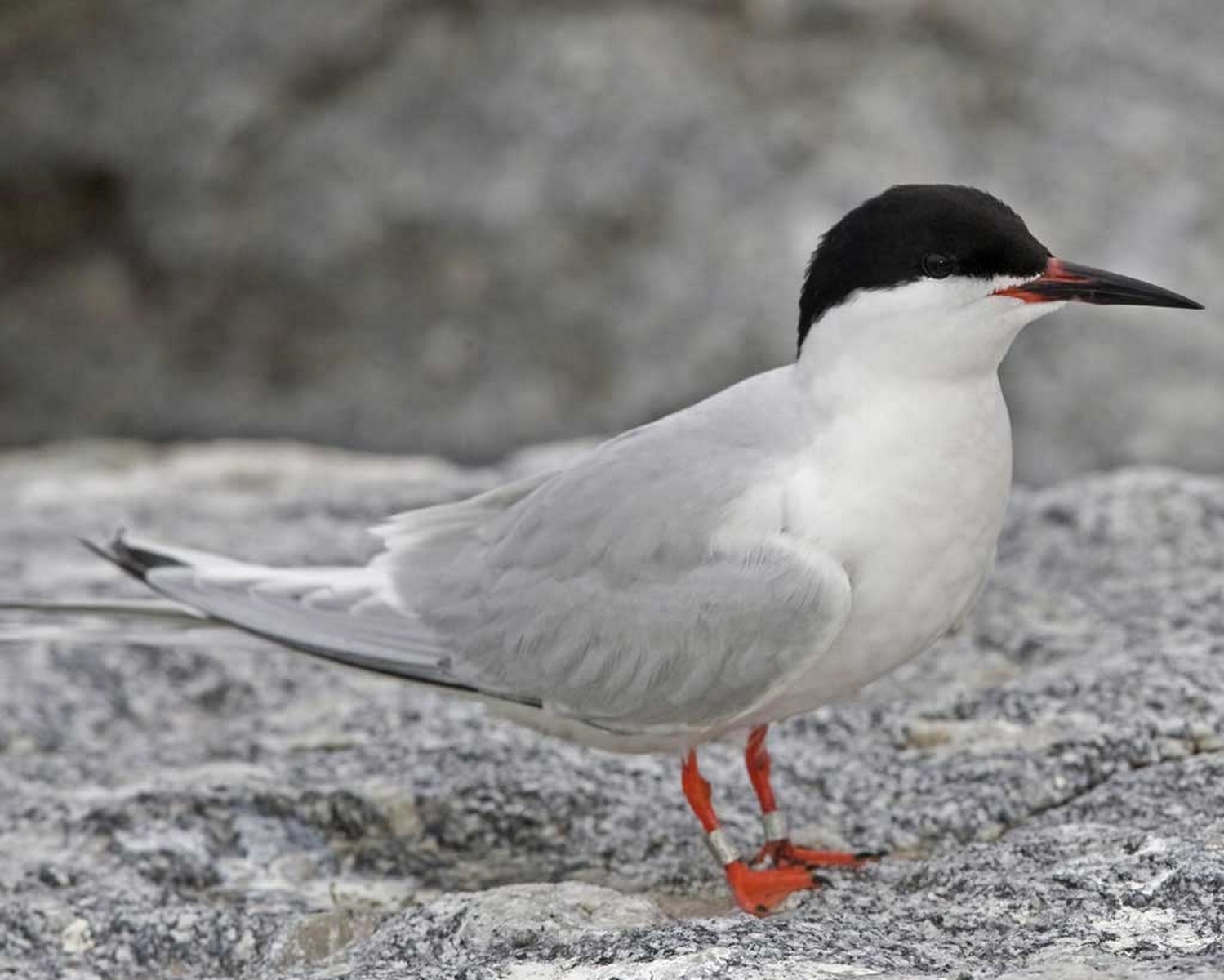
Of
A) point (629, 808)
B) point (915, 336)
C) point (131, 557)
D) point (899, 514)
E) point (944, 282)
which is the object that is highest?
point (944, 282)

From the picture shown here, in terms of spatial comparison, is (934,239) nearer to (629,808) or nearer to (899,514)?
(899,514)

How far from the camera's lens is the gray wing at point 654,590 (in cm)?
347

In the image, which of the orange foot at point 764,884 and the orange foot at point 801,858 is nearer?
the orange foot at point 764,884

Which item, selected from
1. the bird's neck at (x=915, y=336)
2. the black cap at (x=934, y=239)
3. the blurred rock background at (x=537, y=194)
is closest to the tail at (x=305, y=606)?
the bird's neck at (x=915, y=336)

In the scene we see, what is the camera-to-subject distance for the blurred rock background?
24.9 ft

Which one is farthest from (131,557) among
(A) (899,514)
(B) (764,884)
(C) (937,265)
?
(C) (937,265)

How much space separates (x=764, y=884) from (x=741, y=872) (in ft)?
0.16

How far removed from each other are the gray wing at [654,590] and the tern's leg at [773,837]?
24cm

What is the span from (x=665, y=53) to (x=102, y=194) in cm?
248

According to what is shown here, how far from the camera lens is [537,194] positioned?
25.8ft

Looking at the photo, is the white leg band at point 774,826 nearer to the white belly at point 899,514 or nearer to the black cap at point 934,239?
the white belly at point 899,514

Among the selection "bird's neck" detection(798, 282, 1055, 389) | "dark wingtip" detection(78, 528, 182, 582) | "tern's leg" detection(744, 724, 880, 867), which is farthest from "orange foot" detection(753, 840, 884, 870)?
"dark wingtip" detection(78, 528, 182, 582)

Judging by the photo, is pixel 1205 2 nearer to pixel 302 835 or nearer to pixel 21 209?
pixel 21 209

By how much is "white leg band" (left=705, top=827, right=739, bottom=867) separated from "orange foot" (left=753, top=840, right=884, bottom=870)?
7 cm
